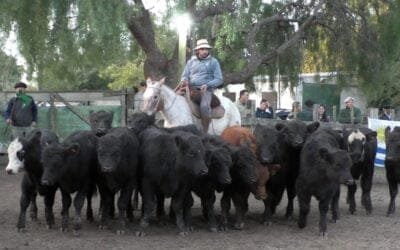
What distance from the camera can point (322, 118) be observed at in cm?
1641

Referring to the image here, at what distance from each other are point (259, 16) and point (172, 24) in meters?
3.52

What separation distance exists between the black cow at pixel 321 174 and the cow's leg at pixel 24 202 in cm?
369

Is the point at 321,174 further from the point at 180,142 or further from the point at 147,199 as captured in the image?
the point at 147,199

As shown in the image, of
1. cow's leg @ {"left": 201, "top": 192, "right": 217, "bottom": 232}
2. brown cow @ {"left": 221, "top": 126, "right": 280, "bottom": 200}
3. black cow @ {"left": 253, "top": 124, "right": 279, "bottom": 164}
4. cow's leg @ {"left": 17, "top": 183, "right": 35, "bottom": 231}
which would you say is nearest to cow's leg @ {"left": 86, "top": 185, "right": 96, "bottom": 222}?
cow's leg @ {"left": 17, "top": 183, "right": 35, "bottom": 231}

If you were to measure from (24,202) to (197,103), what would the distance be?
143 inches

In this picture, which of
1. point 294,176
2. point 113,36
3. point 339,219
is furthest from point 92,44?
point 339,219

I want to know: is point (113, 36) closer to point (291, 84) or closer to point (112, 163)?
point (112, 163)

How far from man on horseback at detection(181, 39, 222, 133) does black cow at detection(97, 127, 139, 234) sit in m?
2.17

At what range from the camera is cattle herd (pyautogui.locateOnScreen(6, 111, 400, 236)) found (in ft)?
26.8

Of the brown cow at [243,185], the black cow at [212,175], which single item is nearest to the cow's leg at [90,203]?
the black cow at [212,175]

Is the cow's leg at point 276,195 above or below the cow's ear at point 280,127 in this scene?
below

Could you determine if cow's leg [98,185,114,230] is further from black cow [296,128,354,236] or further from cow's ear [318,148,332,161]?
cow's ear [318,148,332,161]

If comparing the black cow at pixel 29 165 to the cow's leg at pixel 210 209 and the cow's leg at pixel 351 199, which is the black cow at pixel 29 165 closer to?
the cow's leg at pixel 210 209

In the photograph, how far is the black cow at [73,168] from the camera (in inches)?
312
